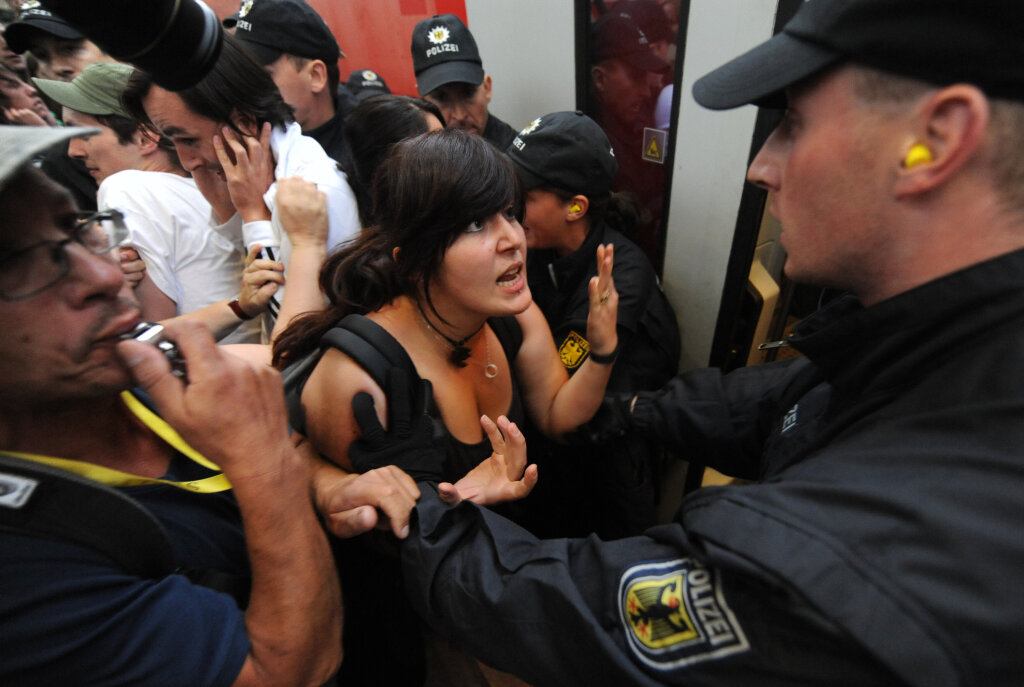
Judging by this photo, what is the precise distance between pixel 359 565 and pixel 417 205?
3.41ft

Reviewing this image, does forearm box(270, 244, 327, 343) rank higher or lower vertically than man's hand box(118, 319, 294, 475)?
lower

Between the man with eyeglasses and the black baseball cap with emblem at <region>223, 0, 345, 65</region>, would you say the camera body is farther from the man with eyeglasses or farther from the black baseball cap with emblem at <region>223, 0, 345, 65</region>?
the black baseball cap with emblem at <region>223, 0, 345, 65</region>

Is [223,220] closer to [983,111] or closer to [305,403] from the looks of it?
[305,403]

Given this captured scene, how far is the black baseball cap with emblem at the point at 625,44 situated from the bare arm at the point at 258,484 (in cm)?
202

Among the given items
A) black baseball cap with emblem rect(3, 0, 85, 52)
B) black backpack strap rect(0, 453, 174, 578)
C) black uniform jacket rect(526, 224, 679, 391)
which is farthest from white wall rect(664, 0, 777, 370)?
black baseball cap with emblem rect(3, 0, 85, 52)

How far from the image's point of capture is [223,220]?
76.7 inches

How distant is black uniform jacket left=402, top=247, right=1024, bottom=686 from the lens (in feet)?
1.92

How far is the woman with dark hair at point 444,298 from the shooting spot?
1.37 meters

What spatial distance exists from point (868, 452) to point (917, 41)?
0.57 meters

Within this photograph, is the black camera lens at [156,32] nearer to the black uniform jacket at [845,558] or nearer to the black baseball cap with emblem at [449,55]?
the black uniform jacket at [845,558]

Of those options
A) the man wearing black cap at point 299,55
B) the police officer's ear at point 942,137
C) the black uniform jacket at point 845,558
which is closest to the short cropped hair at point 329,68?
the man wearing black cap at point 299,55

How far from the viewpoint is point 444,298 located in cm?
156

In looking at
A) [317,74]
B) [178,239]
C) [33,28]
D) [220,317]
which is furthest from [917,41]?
[33,28]

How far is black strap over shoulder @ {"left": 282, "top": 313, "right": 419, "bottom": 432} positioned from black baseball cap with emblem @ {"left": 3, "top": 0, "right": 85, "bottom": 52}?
2.44 metres
